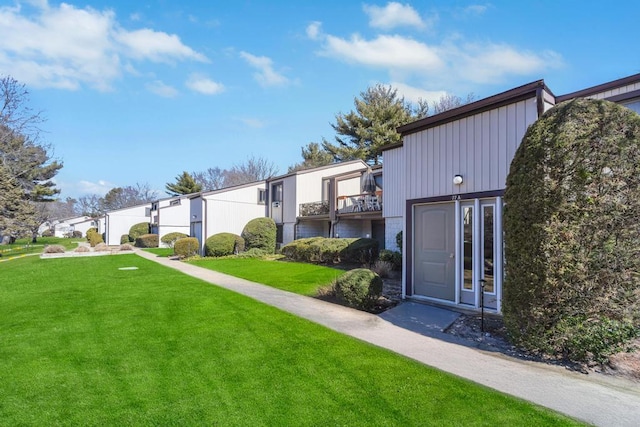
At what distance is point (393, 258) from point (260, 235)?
33.3 ft

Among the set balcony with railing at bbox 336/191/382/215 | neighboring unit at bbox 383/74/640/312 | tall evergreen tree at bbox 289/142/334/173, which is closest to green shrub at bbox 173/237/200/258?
balcony with railing at bbox 336/191/382/215

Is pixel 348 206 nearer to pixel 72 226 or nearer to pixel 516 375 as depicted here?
pixel 516 375

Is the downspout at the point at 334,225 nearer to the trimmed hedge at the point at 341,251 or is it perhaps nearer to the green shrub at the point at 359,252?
the trimmed hedge at the point at 341,251

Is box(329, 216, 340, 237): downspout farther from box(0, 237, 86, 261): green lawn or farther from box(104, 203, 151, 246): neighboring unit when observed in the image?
box(104, 203, 151, 246): neighboring unit

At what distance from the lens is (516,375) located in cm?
422

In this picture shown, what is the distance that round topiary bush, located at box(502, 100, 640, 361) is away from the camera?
4301mm

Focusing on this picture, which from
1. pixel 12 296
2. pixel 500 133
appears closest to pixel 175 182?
pixel 12 296

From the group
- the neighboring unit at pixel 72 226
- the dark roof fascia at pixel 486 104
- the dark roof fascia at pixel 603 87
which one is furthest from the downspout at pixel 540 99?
the neighboring unit at pixel 72 226

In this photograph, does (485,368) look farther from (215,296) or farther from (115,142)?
(115,142)

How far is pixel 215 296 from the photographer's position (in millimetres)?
8703

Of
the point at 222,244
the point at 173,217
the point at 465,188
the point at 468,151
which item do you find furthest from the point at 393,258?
the point at 173,217

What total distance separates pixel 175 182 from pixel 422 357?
50443 mm

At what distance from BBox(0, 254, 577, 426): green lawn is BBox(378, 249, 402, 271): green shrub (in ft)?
24.6

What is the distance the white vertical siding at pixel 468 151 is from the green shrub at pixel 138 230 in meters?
34.9
